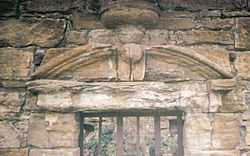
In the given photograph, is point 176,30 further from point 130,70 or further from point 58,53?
point 58,53

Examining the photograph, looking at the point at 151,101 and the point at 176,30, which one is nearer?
the point at 151,101

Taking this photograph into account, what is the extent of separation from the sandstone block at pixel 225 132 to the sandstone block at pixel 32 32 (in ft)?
4.94

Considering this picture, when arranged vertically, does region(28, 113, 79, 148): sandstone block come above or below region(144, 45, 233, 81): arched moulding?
below

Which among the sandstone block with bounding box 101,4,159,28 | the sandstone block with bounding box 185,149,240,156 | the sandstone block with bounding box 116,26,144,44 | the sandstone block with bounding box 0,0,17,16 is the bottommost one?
the sandstone block with bounding box 185,149,240,156

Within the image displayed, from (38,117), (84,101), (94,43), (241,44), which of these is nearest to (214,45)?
(241,44)

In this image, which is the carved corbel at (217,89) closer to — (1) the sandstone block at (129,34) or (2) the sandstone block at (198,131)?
(2) the sandstone block at (198,131)

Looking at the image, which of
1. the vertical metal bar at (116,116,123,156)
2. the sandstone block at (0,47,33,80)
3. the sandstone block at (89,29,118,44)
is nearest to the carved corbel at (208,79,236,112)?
the vertical metal bar at (116,116,123,156)

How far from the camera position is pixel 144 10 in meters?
2.75

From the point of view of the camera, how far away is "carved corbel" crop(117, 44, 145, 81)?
2771 mm

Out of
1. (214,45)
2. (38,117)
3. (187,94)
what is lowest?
(38,117)

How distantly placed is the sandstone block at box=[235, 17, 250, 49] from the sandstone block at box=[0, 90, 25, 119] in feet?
6.26

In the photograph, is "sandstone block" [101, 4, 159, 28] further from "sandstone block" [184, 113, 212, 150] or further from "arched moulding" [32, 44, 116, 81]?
"sandstone block" [184, 113, 212, 150]

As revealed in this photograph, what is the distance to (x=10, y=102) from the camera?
9.38ft

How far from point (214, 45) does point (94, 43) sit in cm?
104
